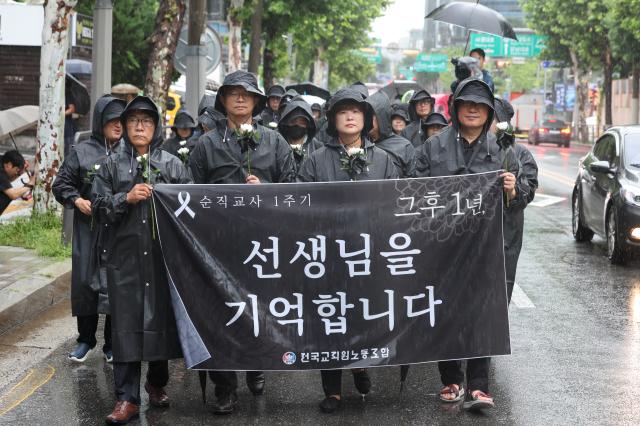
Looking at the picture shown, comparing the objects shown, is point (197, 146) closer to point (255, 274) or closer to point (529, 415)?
point (255, 274)

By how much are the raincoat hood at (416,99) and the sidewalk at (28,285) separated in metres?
4.38

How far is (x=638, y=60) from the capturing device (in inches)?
1934

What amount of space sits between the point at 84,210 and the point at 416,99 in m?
6.32

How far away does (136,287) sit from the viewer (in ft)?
21.0

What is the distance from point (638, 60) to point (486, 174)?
147 ft

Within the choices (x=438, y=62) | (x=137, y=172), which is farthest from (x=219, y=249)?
(x=438, y=62)

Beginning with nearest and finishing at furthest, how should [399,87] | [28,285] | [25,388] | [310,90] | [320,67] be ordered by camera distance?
[25,388] → [28,285] → [310,90] → [399,87] → [320,67]

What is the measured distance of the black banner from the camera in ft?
21.1

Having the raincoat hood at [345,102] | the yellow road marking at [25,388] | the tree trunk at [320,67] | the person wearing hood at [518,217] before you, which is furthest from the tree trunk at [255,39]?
the tree trunk at [320,67]

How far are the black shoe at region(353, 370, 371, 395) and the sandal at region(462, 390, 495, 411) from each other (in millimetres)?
618

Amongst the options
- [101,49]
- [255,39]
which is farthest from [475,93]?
[255,39]

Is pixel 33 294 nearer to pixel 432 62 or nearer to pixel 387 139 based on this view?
pixel 387 139

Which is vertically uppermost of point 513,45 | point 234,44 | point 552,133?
point 513,45

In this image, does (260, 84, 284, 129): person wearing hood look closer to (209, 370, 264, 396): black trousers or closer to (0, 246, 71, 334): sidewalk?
(0, 246, 71, 334): sidewalk
